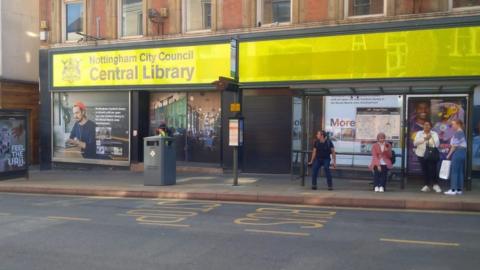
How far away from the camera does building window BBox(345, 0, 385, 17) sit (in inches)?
579

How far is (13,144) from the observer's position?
51.9 ft

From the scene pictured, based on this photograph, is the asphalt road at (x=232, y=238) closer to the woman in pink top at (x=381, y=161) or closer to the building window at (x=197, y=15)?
the woman in pink top at (x=381, y=161)

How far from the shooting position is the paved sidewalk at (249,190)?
1060 centimetres

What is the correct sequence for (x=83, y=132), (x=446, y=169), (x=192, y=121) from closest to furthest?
(x=446, y=169) < (x=192, y=121) < (x=83, y=132)

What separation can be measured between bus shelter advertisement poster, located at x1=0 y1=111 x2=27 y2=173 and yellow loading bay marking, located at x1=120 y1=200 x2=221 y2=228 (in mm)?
6746

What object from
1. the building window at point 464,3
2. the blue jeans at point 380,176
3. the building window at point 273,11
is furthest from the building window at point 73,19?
the building window at point 464,3

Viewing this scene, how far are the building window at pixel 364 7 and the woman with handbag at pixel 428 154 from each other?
4.43 m

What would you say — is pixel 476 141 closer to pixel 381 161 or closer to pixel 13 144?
pixel 381 161

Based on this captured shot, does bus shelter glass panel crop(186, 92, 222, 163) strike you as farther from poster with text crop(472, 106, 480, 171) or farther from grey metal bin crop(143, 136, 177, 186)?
poster with text crop(472, 106, 480, 171)

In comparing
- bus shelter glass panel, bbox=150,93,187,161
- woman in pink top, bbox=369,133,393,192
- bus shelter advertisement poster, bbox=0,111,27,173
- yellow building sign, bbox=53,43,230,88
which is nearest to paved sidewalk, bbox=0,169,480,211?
woman in pink top, bbox=369,133,393,192

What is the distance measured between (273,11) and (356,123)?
468 centimetres

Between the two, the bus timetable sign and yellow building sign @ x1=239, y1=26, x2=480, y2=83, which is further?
the bus timetable sign

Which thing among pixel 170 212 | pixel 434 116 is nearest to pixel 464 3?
pixel 434 116

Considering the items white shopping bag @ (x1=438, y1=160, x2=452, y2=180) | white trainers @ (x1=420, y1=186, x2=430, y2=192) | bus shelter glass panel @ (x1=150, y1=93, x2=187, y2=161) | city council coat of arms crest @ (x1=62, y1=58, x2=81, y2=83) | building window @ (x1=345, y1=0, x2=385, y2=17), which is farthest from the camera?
city council coat of arms crest @ (x1=62, y1=58, x2=81, y2=83)
